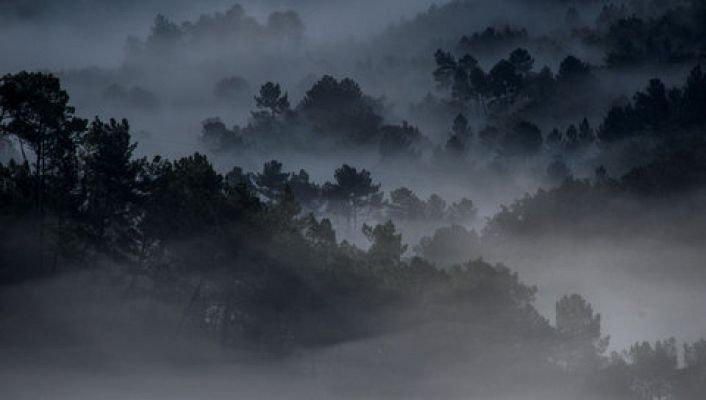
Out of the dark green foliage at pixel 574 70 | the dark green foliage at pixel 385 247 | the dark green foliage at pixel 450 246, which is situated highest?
the dark green foliage at pixel 574 70

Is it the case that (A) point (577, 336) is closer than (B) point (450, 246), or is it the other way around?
(A) point (577, 336)

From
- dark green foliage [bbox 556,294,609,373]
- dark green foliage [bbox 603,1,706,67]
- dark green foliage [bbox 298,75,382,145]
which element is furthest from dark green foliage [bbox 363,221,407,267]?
dark green foliage [bbox 603,1,706,67]

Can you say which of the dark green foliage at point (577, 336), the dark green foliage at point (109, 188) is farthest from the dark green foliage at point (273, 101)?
the dark green foliage at point (109, 188)

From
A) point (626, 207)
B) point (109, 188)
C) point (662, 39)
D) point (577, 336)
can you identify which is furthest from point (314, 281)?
point (662, 39)

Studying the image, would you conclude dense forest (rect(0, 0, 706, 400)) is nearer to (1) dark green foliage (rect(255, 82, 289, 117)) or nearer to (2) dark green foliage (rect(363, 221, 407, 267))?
(2) dark green foliage (rect(363, 221, 407, 267))

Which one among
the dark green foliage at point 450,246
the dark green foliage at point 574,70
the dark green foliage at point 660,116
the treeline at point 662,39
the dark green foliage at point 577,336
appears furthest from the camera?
the treeline at point 662,39

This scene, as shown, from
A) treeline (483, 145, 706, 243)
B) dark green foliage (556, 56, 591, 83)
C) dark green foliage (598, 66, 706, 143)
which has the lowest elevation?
treeline (483, 145, 706, 243)

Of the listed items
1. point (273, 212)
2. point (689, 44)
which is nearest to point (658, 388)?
point (273, 212)

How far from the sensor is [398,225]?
219ft

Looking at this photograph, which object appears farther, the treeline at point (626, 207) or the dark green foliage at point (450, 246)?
the treeline at point (626, 207)

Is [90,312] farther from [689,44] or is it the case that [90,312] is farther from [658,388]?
[689,44]

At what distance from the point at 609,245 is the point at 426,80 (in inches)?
3721

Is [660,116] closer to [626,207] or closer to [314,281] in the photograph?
[626,207]

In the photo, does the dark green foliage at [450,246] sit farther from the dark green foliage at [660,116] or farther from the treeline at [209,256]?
the dark green foliage at [660,116]
